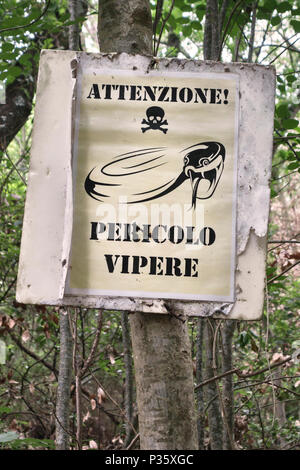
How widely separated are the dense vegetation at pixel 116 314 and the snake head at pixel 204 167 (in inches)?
32.0

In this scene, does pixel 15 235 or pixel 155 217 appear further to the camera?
pixel 15 235

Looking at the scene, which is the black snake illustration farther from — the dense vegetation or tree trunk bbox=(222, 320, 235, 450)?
tree trunk bbox=(222, 320, 235, 450)

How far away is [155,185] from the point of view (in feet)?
4.39

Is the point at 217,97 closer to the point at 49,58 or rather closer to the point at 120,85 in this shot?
the point at 120,85

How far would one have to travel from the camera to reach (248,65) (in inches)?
54.2

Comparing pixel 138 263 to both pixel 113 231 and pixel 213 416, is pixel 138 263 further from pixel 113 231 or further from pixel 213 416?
pixel 213 416

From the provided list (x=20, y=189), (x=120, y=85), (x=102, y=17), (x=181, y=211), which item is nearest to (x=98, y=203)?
(x=181, y=211)

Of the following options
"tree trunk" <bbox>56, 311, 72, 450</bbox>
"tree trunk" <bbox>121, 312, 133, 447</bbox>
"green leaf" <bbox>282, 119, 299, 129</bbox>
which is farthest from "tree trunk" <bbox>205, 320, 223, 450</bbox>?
"green leaf" <bbox>282, 119, 299, 129</bbox>

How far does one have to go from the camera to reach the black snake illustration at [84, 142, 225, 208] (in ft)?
4.38

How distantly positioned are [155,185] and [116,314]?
8.39ft

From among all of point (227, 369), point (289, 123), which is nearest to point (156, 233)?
point (227, 369)

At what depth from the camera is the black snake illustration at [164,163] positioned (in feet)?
4.38

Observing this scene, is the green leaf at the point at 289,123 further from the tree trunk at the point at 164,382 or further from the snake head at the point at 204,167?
the tree trunk at the point at 164,382

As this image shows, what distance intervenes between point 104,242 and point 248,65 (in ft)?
2.02
